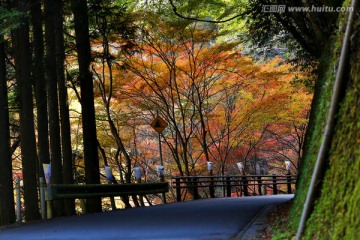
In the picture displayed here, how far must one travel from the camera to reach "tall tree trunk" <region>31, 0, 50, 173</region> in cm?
1577

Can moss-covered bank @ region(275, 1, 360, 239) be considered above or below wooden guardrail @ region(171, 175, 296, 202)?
above

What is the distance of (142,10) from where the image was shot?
21.0 meters

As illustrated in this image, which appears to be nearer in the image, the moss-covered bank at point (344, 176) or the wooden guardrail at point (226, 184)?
the moss-covered bank at point (344, 176)

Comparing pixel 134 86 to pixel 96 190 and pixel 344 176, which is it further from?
pixel 344 176

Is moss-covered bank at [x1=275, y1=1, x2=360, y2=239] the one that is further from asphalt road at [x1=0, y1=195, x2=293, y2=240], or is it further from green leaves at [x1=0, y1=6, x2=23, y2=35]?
green leaves at [x1=0, y1=6, x2=23, y2=35]

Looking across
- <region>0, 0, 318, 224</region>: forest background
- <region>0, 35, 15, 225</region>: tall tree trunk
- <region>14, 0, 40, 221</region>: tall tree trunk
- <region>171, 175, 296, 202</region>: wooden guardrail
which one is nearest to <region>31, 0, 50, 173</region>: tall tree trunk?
<region>0, 0, 318, 224</region>: forest background

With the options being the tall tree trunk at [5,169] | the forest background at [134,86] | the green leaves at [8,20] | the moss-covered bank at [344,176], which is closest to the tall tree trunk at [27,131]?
the forest background at [134,86]

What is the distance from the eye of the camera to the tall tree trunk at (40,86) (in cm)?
1577

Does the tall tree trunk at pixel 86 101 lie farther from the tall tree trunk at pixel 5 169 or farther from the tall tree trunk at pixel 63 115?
the tall tree trunk at pixel 5 169

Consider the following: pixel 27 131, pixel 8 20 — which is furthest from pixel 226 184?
pixel 8 20

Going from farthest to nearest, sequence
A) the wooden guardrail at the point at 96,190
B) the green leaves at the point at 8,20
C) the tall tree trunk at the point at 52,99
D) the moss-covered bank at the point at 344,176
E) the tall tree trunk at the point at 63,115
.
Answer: the tall tree trunk at the point at 63,115, the tall tree trunk at the point at 52,99, the wooden guardrail at the point at 96,190, the green leaves at the point at 8,20, the moss-covered bank at the point at 344,176

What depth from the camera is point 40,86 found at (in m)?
16.6

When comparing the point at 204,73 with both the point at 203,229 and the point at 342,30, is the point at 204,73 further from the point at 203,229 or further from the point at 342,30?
the point at 342,30

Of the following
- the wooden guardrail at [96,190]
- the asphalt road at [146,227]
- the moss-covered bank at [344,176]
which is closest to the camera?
the moss-covered bank at [344,176]
